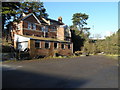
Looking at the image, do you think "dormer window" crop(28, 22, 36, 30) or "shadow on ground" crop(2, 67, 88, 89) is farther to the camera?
"dormer window" crop(28, 22, 36, 30)

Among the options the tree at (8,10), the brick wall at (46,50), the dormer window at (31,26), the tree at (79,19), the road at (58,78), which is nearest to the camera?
the road at (58,78)

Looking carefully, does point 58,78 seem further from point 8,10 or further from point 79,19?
point 79,19

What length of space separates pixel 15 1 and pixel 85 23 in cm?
3980

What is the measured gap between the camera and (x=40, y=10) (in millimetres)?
41375

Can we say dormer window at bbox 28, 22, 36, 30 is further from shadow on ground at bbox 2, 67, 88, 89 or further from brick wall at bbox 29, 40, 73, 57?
shadow on ground at bbox 2, 67, 88, 89

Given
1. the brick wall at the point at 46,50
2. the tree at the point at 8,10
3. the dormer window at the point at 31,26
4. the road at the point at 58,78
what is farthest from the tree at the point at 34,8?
the road at the point at 58,78

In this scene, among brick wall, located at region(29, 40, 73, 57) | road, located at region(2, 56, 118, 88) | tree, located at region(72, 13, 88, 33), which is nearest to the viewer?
road, located at region(2, 56, 118, 88)

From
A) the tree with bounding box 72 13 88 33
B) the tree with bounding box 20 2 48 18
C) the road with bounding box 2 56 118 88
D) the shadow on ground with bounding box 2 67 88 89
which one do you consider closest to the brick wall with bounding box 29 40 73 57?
the road with bounding box 2 56 118 88

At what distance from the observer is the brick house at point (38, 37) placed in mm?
22312

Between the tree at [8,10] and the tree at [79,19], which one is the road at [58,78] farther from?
the tree at [79,19]

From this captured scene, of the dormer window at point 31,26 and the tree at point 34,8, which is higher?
the tree at point 34,8

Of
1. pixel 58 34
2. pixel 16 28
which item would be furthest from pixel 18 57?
Result: pixel 58 34

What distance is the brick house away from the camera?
2231 cm

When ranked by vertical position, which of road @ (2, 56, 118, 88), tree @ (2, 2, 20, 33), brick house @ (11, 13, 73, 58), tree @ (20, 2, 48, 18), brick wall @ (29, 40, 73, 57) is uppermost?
tree @ (20, 2, 48, 18)
